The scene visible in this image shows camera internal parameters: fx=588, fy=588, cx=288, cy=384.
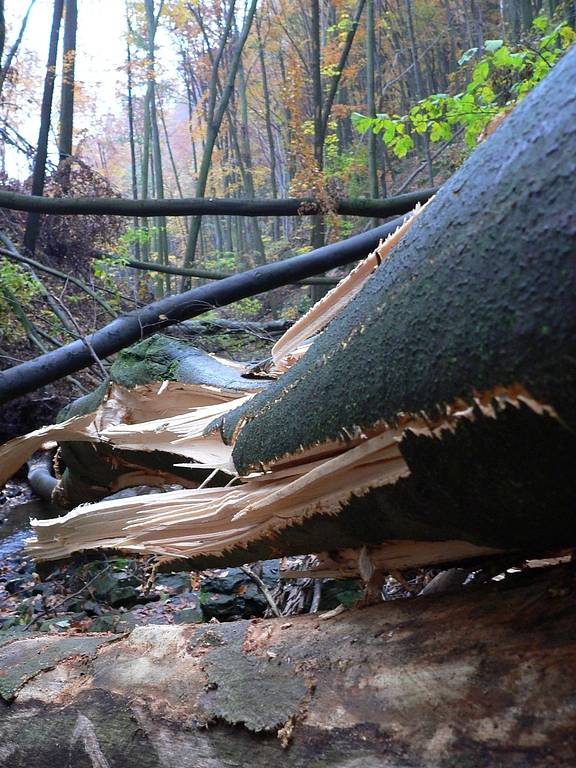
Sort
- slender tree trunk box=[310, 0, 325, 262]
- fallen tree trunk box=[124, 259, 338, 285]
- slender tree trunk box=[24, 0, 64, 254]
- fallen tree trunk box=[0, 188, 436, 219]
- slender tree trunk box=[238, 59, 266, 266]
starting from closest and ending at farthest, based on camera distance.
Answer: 1. fallen tree trunk box=[0, 188, 436, 219]
2. fallen tree trunk box=[124, 259, 338, 285]
3. slender tree trunk box=[24, 0, 64, 254]
4. slender tree trunk box=[310, 0, 325, 262]
5. slender tree trunk box=[238, 59, 266, 266]

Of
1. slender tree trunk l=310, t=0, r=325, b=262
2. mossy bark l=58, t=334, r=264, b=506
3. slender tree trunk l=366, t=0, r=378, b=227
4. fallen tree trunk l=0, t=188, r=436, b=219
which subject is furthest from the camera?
slender tree trunk l=366, t=0, r=378, b=227

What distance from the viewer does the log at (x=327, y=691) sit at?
94cm

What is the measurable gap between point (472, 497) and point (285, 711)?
601mm

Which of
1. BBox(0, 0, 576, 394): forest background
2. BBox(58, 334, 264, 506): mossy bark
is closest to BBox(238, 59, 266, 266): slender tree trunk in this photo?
BBox(0, 0, 576, 394): forest background

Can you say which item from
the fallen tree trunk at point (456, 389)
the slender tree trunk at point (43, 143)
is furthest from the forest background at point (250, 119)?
the fallen tree trunk at point (456, 389)

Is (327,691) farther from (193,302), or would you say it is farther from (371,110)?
(371,110)

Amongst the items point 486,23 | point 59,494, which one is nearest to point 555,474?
point 59,494

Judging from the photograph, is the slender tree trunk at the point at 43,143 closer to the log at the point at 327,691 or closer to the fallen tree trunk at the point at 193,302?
the fallen tree trunk at the point at 193,302

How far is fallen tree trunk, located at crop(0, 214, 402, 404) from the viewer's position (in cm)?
351

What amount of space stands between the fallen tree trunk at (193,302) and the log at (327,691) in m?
2.16

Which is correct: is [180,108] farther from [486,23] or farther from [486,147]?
[486,147]

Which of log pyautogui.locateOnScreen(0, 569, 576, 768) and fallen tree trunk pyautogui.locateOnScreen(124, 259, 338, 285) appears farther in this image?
fallen tree trunk pyautogui.locateOnScreen(124, 259, 338, 285)

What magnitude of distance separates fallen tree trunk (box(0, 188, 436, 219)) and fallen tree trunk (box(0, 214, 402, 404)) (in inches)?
32.2

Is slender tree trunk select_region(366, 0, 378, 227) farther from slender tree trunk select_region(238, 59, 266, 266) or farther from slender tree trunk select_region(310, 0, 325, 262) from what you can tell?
slender tree trunk select_region(238, 59, 266, 266)
